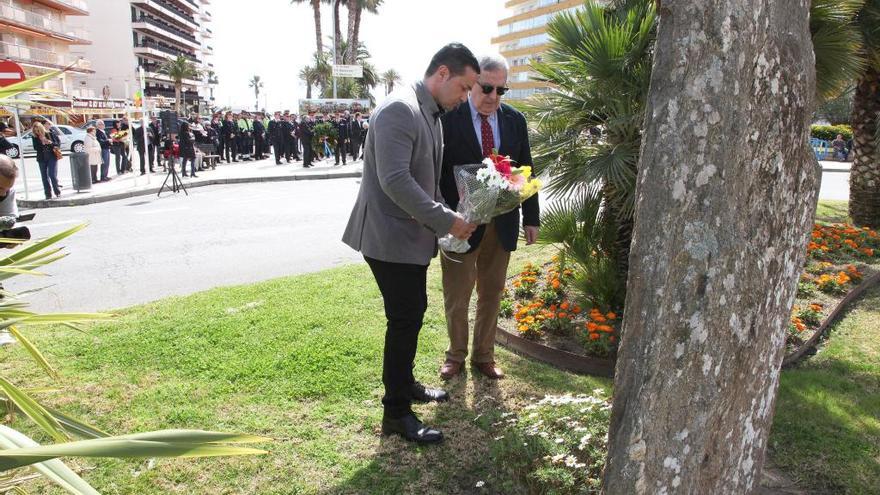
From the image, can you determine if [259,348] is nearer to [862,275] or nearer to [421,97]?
[421,97]

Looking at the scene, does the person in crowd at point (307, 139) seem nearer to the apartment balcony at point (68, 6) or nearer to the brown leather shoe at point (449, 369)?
the brown leather shoe at point (449, 369)

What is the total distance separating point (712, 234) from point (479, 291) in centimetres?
248

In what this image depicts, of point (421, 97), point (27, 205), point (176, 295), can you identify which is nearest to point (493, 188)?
point (421, 97)

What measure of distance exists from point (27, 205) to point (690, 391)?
1471cm

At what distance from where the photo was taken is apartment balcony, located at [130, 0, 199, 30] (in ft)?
274

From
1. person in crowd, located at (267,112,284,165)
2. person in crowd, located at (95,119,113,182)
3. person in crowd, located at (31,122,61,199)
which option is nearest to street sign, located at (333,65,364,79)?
person in crowd, located at (267,112,284,165)

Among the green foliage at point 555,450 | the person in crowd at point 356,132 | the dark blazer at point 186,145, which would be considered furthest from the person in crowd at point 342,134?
the green foliage at point 555,450

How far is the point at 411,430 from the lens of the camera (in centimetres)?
337

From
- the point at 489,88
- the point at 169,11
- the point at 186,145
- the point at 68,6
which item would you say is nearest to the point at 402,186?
the point at 489,88

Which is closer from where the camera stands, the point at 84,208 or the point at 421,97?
the point at 421,97

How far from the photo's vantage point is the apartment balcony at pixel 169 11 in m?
83.6

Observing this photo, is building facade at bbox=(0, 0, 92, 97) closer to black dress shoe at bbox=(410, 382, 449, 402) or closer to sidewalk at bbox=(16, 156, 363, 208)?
sidewalk at bbox=(16, 156, 363, 208)

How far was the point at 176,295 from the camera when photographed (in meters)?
6.33

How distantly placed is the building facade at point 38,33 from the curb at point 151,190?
28.9 metres
